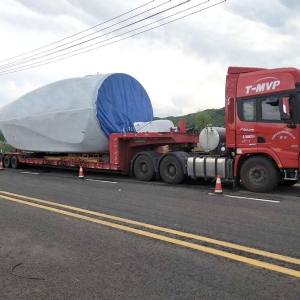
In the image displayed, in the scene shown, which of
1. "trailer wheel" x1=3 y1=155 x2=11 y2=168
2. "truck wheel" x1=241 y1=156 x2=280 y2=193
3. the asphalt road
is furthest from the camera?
"trailer wheel" x1=3 y1=155 x2=11 y2=168

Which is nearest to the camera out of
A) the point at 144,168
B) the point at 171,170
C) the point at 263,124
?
the point at 263,124

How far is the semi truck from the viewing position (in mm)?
8469

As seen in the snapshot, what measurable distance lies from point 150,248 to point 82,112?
31.2 feet

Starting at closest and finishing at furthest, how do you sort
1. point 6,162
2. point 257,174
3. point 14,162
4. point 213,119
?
point 257,174, point 14,162, point 6,162, point 213,119

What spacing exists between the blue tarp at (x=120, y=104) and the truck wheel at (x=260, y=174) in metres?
5.47

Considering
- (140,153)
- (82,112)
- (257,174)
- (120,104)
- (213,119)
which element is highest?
(213,119)

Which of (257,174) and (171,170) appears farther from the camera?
(171,170)

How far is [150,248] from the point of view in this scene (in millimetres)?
4469

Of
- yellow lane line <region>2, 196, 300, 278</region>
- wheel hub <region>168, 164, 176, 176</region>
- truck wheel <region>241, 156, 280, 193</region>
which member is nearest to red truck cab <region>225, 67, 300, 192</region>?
truck wheel <region>241, 156, 280, 193</region>

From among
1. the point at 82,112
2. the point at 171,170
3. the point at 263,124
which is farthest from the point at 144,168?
the point at 263,124

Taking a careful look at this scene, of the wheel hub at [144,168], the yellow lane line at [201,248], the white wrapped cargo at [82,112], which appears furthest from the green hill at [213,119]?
the yellow lane line at [201,248]

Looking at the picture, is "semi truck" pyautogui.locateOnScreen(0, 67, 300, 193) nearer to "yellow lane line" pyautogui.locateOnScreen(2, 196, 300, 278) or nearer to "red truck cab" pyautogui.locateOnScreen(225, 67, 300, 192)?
"red truck cab" pyautogui.locateOnScreen(225, 67, 300, 192)

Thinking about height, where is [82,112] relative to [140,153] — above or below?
above

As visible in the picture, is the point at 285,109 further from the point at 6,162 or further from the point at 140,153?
the point at 6,162
